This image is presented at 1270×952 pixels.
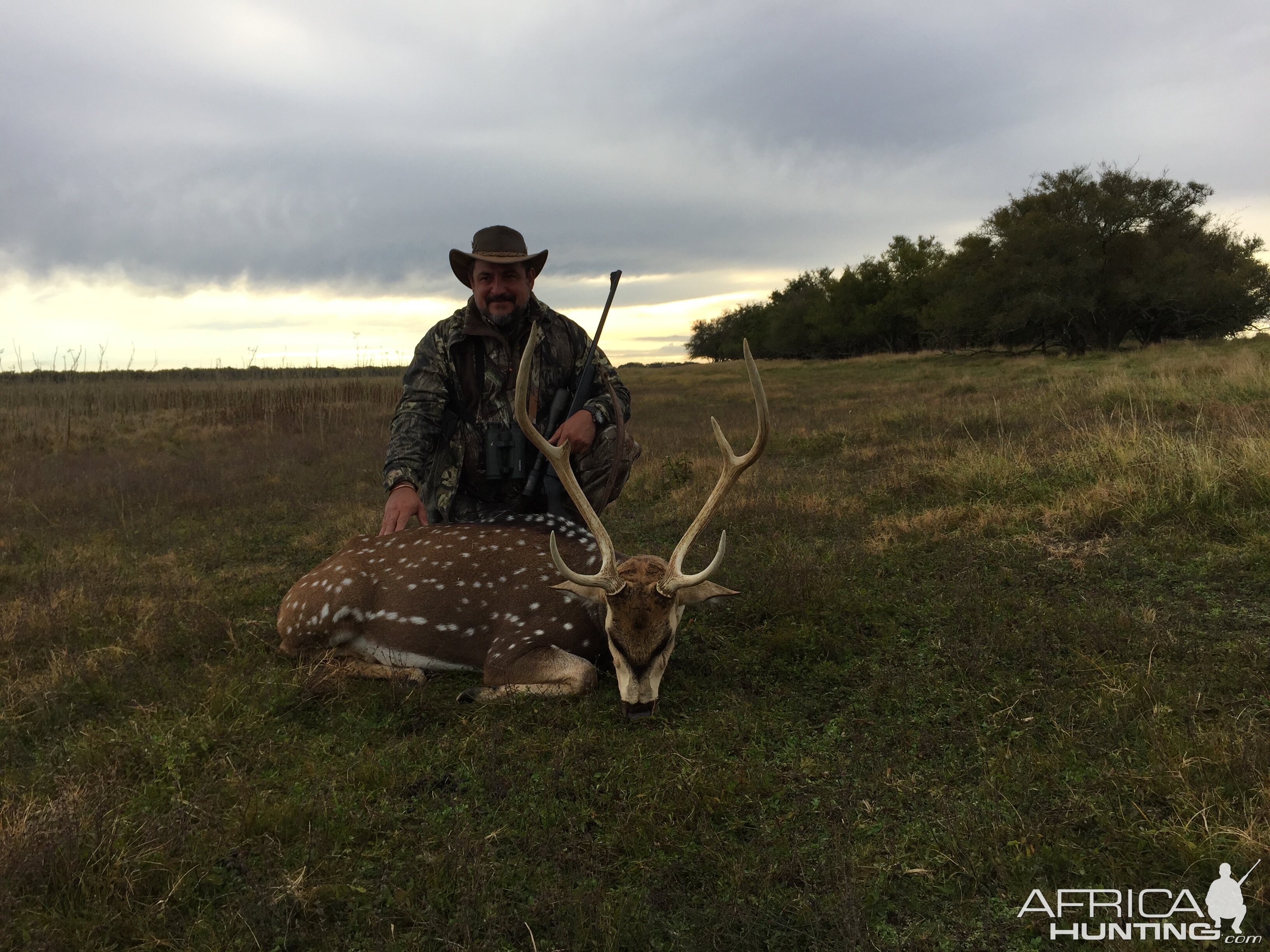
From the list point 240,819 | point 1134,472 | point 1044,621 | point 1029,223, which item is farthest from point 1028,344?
point 240,819

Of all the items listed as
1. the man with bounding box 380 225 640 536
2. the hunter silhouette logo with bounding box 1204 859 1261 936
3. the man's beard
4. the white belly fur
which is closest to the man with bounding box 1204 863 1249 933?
the hunter silhouette logo with bounding box 1204 859 1261 936

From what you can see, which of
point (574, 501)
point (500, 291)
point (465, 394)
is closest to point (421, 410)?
point (465, 394)

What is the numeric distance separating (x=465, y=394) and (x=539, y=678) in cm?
265

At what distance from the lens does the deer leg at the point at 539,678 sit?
13.5 feet

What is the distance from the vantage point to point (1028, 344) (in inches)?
1677

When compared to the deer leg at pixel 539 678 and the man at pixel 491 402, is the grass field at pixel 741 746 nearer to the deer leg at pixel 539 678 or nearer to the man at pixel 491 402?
the deer leg at pixel 539 678

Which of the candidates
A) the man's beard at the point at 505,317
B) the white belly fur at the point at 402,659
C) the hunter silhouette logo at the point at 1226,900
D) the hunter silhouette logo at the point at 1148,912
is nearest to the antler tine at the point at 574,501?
the white belly fur at the point at 402,659

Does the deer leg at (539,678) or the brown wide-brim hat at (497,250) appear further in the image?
the brown wide-brim hat at (497,250)

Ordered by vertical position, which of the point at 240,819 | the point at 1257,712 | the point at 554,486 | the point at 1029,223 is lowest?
the point at 240,819

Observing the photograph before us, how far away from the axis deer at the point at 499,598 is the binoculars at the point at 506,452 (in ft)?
2.68

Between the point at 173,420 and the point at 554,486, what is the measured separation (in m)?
17.2

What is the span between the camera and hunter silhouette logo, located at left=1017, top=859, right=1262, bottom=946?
225cm

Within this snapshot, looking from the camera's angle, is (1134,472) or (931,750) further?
(1134,472)

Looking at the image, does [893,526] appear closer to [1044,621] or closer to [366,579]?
[1044,621]
